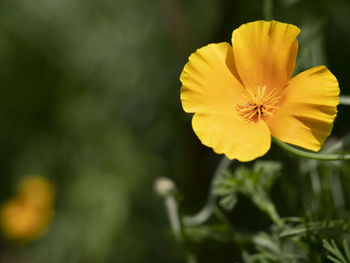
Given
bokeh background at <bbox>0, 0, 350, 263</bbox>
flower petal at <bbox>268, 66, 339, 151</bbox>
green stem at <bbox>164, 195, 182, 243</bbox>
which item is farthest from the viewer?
bokeh background at <bbox>0, 0, 350, 263</bbox>

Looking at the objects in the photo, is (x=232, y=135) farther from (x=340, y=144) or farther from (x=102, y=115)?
(x=102, y=115)

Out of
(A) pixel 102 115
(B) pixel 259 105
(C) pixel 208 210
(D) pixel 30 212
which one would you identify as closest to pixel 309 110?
(B) pixel 259 105

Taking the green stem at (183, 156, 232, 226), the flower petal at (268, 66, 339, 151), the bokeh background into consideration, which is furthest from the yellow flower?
the bokeh background

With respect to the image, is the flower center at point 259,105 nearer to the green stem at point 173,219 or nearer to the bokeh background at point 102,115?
the green stem at point 173,219

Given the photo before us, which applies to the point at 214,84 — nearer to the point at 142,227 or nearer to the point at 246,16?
the point at 246,16

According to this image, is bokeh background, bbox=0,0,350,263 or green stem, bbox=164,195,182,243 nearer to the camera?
green stem, bbox=164,195,182,243

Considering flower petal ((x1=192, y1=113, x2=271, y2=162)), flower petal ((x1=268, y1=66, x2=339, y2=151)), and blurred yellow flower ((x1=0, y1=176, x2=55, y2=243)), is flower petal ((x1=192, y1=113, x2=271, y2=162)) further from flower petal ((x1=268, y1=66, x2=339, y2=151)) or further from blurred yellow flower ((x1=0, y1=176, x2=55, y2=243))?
blurred yellow flower ((x1=0, y1=176, x2=55, y2=243))

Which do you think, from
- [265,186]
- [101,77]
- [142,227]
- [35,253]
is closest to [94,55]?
[101,77]

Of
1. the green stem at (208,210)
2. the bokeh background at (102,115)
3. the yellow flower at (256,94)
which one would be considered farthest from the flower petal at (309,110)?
the bokeh background at (102,115)
